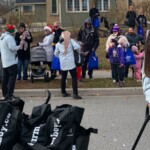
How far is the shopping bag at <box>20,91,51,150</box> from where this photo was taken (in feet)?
11.5

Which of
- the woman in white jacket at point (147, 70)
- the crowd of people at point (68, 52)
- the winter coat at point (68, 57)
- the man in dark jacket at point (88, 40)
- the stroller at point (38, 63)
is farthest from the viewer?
the man in dark jacket at point (88, 40)

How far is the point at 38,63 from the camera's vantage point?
11828mm

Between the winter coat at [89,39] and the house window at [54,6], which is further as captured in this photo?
the house window at [54,6]

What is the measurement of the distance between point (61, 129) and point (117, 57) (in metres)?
7.65

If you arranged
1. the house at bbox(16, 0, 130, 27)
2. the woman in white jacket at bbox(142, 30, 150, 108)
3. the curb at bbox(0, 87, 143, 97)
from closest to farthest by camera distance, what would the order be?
the woman in white jacket at bbox(142, 30, 150, 108) < the curb at bbox(0, 87, 143, 97) < the house at bbox(16, 0, 130, 27)

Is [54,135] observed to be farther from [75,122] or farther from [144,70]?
[144,70]

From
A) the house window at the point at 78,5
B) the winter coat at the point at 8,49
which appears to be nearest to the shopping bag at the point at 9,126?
the winter coat at the point at 8,49

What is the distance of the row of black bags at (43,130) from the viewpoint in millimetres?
3447

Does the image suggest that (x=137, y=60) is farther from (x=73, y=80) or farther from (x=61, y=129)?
(x=61, y=129)

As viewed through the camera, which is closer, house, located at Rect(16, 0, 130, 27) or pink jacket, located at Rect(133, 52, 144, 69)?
pink jacket, located at Rect(133, 52, 144, 69)

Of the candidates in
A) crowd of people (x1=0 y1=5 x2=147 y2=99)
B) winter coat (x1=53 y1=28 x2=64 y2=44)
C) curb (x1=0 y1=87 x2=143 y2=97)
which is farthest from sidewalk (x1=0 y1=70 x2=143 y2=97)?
winter coat (x1=53 y1=28 x2=64 y2=44)

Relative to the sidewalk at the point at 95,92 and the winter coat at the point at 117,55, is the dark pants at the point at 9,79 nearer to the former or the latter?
the sidewalk at the point at 95,92

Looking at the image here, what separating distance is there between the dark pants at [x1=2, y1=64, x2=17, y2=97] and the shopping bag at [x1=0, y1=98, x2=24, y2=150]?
6251 mm

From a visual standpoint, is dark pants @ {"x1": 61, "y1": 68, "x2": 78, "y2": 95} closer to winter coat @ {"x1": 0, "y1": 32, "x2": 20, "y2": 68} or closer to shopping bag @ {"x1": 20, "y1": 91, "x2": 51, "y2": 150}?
winter coat @ {"x1": 0, "y1": 32, "x2": 20, "y2": 68}
